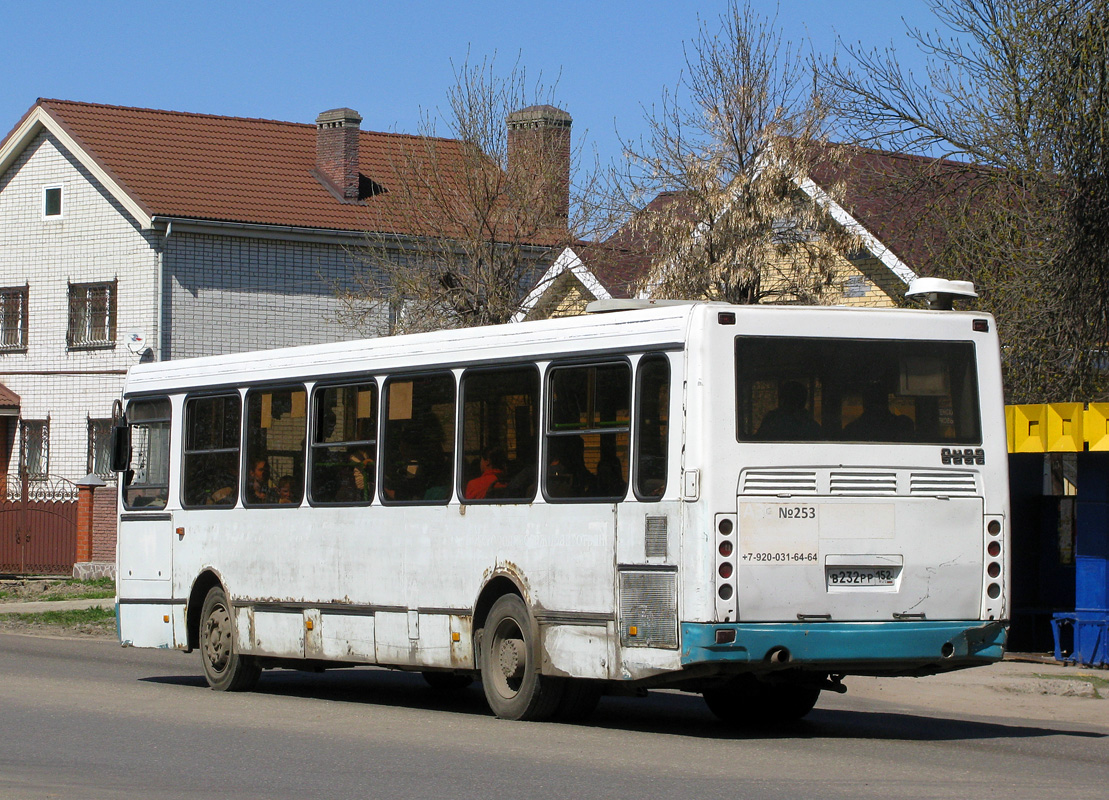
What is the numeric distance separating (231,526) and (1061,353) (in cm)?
914

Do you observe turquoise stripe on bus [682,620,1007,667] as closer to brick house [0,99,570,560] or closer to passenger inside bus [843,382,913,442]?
passenger inside bus [843,382,913,442]

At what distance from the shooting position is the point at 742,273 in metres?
25.5

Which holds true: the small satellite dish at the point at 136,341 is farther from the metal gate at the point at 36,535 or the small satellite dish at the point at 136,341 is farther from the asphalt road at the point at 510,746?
the asphalt road at the point at 510,746

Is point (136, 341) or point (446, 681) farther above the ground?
point (136, 341)

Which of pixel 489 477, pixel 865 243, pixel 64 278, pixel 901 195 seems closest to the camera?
pixel 489 477

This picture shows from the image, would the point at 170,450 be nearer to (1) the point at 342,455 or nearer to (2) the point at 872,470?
(1) the point at 342,455

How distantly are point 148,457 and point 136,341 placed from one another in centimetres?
1986

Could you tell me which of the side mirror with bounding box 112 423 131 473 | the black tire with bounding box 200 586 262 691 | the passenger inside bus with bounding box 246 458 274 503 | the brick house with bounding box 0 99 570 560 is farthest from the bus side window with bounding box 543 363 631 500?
the brick house with bounding box 0 99 570 560

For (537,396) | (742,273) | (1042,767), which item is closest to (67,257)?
(742,273)

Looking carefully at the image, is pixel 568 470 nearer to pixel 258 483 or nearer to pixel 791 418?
pixel 791 418

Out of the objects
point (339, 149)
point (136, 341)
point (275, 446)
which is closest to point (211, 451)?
point (275, 446)

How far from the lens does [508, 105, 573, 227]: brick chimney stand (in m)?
28.4

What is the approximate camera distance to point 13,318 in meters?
38.7

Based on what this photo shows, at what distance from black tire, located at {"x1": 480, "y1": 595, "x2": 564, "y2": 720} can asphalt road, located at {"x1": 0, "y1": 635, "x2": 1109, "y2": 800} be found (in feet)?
0.48
